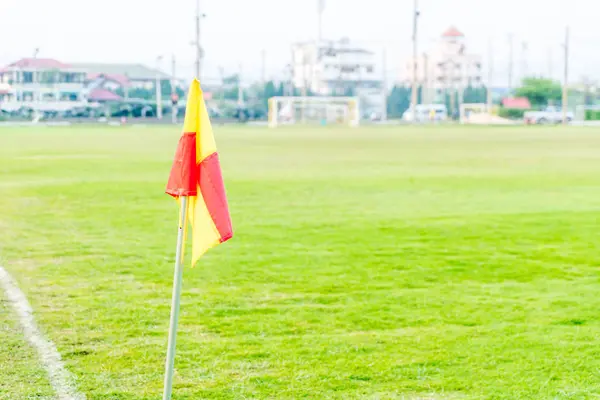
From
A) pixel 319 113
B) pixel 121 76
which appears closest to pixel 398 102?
pixel 121 76

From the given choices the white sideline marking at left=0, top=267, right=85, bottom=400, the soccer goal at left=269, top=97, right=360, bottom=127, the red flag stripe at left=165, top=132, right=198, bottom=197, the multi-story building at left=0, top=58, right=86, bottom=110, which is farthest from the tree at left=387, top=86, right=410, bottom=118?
the red flag stripe at left=165, top=132, right=198, bottom=197

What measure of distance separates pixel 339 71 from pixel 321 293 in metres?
131

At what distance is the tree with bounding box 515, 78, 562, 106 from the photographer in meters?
109

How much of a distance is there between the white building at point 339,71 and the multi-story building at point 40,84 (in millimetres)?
44180

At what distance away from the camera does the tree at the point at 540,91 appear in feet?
357

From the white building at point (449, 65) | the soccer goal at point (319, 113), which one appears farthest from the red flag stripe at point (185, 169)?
the white building at point (449, 65)

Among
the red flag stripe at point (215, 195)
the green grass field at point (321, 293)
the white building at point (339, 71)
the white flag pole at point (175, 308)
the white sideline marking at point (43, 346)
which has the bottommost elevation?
the green grass field at point (321, 293)

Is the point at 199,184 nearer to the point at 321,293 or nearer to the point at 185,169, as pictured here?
the point at 185,169

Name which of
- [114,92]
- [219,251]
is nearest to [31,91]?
[114,92]

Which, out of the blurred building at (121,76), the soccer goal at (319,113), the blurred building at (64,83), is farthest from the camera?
the blurred building at (121,76)

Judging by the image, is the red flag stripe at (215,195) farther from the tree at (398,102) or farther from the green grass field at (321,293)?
the tree at (398,102)

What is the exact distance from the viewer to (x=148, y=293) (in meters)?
8.93

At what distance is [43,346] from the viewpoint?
6875mm

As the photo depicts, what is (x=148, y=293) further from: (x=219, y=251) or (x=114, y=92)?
(x=114, y=92)
